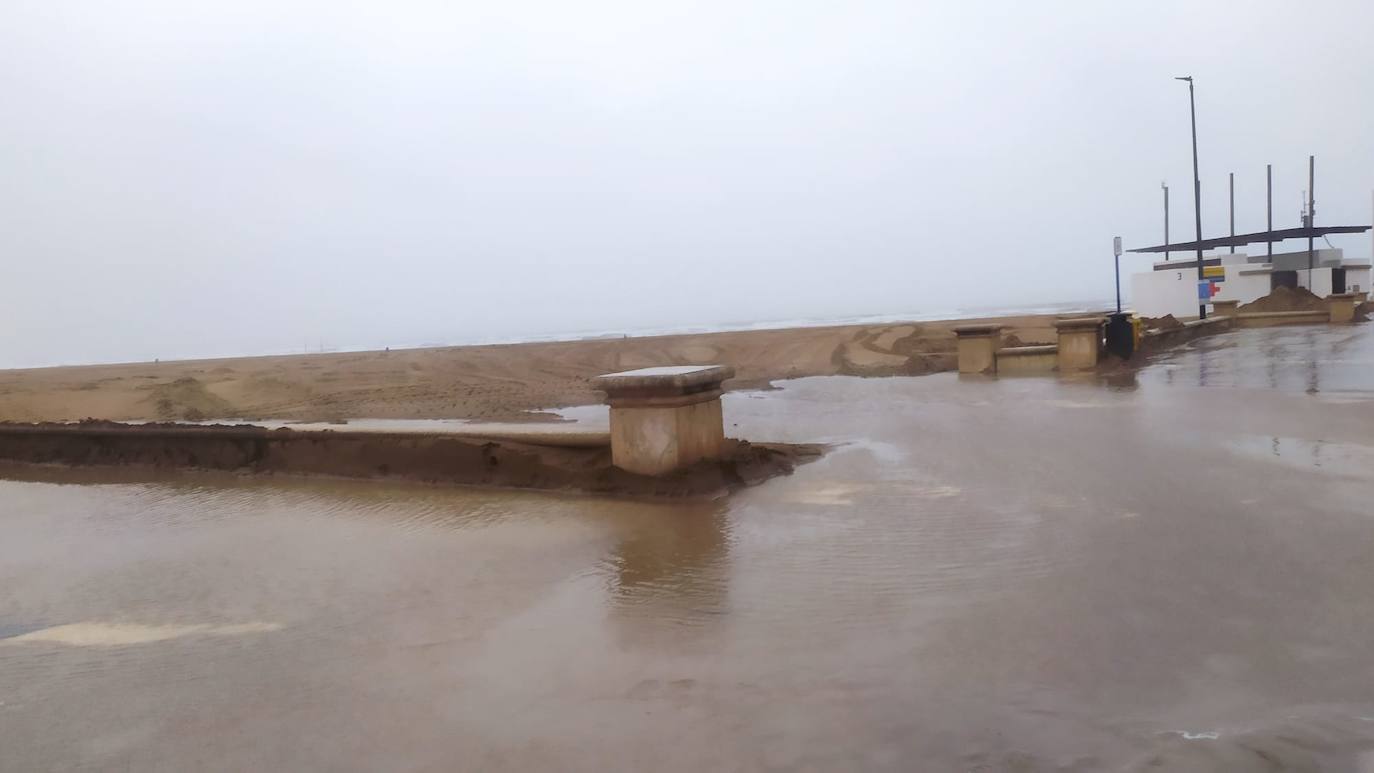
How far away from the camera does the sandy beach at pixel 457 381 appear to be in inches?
634

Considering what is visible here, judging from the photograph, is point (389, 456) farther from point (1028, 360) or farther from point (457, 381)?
point (457, 381)

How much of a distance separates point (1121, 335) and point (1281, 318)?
39.8ft

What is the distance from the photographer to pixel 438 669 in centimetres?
329

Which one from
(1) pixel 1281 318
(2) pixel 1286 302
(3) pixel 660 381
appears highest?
(2) pixel 1286 302

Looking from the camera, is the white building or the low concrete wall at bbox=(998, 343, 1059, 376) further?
the white building

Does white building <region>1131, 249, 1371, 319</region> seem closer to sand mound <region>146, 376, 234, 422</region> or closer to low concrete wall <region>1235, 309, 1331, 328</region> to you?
low concrete wall <region>1235, 309, 1331, 328</region>

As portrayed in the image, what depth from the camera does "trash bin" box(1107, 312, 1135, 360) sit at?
54.5ft

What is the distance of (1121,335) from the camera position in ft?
54.9

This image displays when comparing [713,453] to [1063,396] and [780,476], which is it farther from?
[1063,396]

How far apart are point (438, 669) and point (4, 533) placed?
16.2 feet

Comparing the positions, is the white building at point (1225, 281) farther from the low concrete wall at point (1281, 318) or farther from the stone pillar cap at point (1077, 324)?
the stone pillar cap at point (1077, 324)

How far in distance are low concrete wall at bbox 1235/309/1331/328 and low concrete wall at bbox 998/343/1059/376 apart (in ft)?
40.3

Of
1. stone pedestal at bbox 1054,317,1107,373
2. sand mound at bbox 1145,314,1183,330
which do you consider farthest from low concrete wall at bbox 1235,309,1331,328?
stone pedestal at bbox 1054,317,1107,373

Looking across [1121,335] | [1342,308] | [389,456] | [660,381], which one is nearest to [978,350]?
[1121,335]
